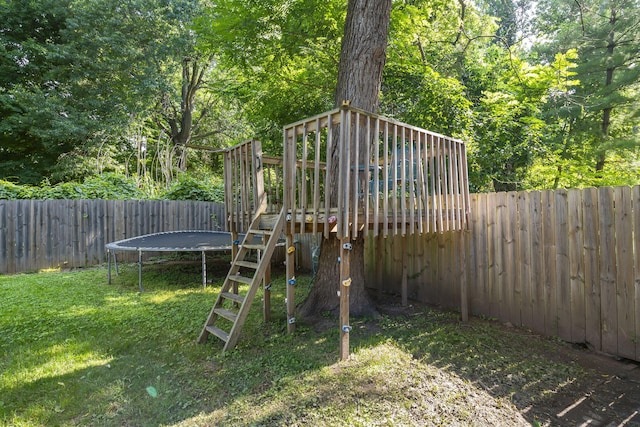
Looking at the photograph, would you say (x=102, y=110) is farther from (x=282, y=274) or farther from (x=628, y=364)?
(x=628, y=364)

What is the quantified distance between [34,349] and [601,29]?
12.3 m

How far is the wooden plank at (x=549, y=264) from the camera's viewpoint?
3525mm

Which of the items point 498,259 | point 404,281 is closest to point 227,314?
point 404,281

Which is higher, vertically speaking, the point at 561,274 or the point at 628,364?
the point at 561,274

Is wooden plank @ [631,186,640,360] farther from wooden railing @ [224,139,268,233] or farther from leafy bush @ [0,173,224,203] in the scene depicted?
leafy bush @ [0,173,224,203]

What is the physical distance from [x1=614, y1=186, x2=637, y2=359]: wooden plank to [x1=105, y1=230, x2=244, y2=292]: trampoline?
14.9ft

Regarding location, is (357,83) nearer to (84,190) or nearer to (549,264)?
(549,264)

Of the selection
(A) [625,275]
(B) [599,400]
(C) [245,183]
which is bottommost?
(B) [599,400]

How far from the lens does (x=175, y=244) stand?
6.20 meters

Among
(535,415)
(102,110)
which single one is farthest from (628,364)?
(102,110)

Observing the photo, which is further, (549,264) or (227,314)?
(549,264)

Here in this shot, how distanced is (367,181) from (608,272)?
2.41 metres

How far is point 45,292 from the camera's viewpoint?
207 inches

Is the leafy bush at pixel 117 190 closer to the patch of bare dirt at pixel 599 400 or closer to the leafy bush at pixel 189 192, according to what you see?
the leafy bush at pixel 189 192
